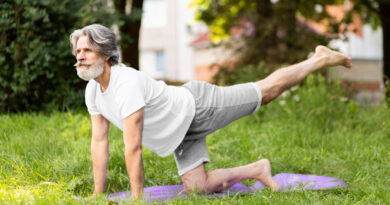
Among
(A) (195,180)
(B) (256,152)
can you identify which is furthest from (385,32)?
(A) (195,180)

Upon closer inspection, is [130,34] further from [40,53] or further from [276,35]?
[40,53]

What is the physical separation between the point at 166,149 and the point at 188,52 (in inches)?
1061

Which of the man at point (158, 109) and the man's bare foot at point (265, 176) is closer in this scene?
the man at point (158, 109)

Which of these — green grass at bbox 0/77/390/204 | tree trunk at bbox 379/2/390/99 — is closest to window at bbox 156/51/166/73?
tree trunk at bbox 379/2/390/99

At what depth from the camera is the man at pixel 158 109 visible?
3.71 m

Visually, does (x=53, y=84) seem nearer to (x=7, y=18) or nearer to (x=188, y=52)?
(x=7, y=18)

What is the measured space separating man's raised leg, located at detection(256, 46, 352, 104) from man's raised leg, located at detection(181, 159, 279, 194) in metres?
0.65

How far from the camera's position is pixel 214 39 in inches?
663

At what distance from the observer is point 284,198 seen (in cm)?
378

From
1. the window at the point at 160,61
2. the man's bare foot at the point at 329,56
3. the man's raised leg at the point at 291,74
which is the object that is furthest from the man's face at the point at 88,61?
the window at the point at 160,61

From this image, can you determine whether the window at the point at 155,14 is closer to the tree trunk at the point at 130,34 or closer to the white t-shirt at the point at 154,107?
the tree trunk at the point at 130,34

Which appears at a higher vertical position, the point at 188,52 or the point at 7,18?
the point at 7,18

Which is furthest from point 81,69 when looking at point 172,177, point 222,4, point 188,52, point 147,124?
point 188,52

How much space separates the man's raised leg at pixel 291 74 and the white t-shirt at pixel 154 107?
2.26 feet
